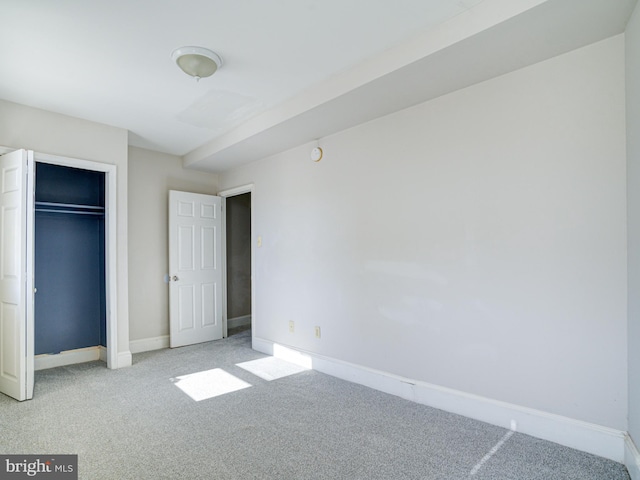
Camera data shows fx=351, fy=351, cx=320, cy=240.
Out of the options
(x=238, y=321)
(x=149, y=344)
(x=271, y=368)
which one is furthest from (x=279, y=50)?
(x=238, y=321)

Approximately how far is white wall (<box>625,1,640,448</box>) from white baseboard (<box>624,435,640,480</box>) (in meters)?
0.04

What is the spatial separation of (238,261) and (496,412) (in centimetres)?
456

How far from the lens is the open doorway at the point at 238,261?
5.93 meters

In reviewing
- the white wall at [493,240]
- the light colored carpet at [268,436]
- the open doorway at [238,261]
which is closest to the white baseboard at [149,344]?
the light colored carpet at [268,436]

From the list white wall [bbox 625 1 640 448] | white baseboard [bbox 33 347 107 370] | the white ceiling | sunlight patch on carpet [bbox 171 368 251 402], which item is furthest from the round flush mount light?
white baseboard [bbox 33 347 107 370]

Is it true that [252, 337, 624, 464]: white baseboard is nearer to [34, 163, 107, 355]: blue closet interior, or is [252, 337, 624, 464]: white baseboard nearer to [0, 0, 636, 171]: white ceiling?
[0, 0, 636, 171]: white ceiling

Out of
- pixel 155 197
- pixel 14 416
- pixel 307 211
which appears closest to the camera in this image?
pixel 14 416

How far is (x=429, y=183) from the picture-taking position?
2852mm

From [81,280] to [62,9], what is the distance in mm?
3107

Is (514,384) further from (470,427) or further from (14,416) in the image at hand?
(14,416)

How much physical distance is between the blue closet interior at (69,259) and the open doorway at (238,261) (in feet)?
6.49

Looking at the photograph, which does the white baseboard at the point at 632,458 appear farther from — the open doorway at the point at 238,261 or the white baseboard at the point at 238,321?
the white baseboard at the point at 238,321

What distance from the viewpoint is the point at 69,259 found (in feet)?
13.3

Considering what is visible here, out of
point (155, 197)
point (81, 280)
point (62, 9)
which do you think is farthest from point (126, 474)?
point (155, 197)
